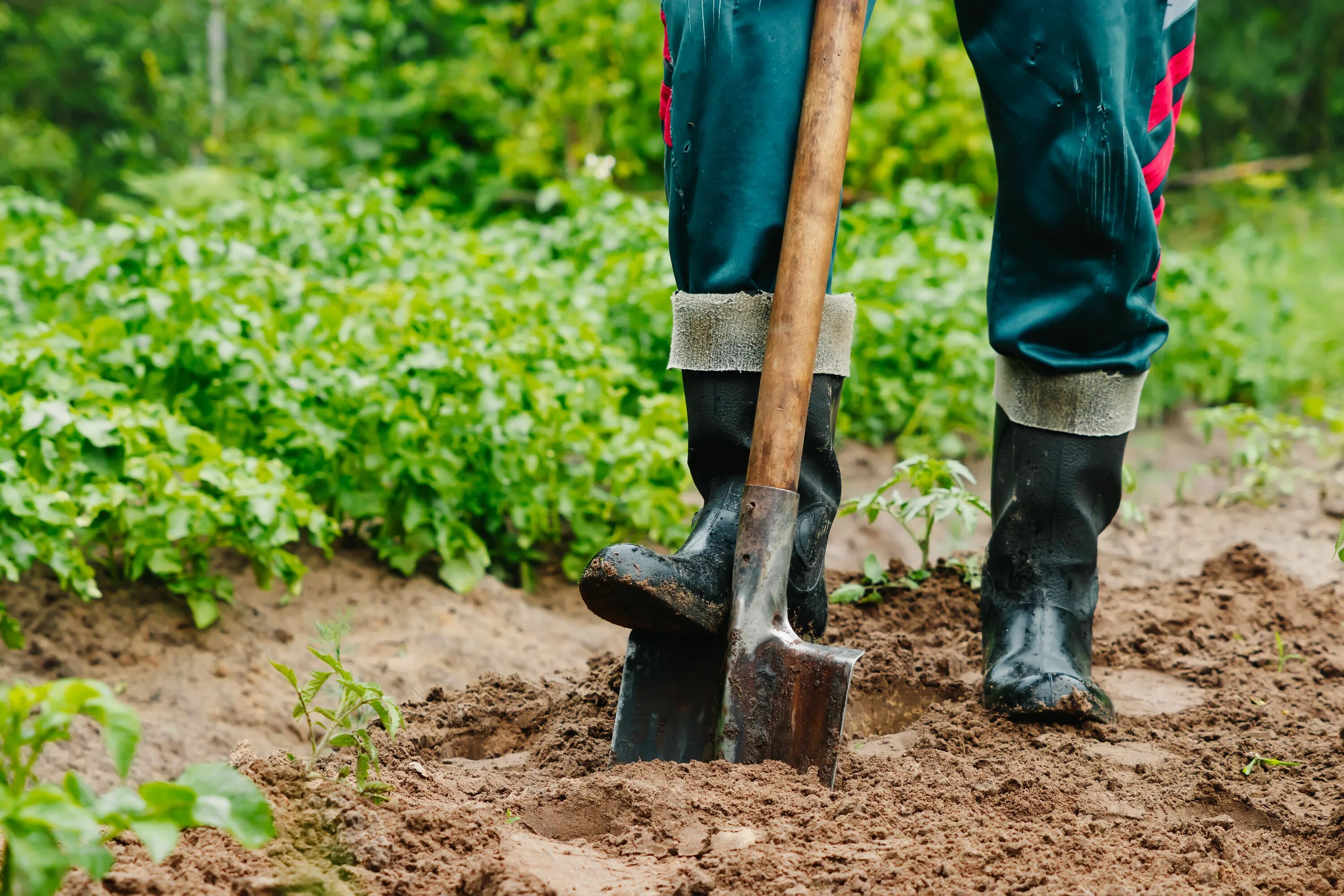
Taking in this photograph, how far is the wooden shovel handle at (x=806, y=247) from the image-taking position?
65.2 inches

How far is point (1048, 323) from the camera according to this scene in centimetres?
185

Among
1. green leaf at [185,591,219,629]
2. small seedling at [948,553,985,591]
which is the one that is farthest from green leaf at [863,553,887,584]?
green leaf at [185,591,219,629]

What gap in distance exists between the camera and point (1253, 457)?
355 cm

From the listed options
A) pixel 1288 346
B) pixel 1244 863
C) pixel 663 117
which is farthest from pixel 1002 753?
pixel 1288 346

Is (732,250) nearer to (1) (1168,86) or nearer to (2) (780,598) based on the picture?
(2) (780,598)

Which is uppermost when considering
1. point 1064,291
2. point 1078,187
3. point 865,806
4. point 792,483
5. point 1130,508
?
point 1078,187

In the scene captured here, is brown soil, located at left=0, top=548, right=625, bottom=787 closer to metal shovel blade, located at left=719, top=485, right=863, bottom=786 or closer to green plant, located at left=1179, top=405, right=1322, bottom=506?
metal shovel blade, located at left=719, top=485, right=863, bottom=786

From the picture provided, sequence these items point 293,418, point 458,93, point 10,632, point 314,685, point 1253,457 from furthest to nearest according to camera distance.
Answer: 1. point 458,93
2. point 1253,457
3. point 293,418
4. point 10,632
5. point 314,685

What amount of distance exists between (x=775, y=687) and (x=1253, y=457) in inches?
101

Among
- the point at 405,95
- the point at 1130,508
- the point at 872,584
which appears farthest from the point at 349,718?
the point at 405,95

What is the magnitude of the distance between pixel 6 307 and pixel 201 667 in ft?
5.01

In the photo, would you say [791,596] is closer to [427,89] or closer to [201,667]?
[201,667]

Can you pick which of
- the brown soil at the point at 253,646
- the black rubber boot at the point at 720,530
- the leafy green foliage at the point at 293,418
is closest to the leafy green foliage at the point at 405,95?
the leafy green foliage at the point at 293,418

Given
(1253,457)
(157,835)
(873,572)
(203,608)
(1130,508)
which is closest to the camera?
(157,835)
